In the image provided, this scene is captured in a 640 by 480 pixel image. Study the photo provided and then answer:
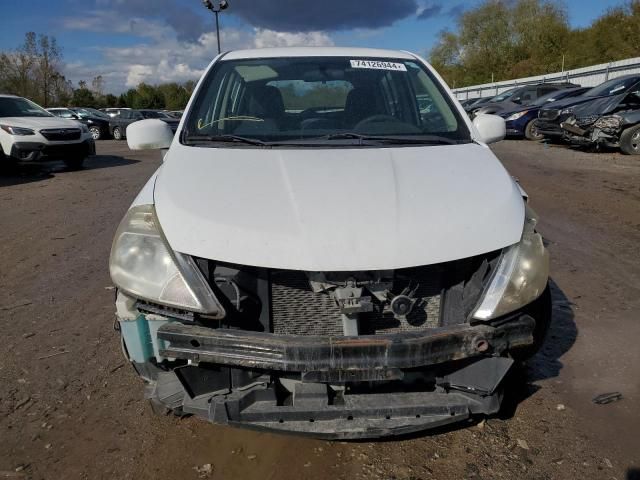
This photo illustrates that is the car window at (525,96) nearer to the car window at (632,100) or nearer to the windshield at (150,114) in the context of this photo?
the car window at (632,100)

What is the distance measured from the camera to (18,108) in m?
12.4

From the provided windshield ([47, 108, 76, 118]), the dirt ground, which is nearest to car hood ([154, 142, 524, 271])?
the dirt ground

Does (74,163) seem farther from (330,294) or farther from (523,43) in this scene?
(523,43)

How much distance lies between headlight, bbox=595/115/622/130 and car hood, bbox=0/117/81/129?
11827 mm

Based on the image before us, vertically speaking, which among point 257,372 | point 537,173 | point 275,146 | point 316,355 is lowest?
point 537,173

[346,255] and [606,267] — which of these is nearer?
[346,255]

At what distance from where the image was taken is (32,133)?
37.7 ft

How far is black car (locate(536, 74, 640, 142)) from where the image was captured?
11477 millimetres

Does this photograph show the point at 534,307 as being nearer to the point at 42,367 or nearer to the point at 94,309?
the point at 42,367

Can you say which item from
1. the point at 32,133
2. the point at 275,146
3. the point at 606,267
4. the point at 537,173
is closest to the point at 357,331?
the point at 275,146

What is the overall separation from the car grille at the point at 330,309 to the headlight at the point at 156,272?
0.27 metres

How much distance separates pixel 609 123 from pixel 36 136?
12.4 m

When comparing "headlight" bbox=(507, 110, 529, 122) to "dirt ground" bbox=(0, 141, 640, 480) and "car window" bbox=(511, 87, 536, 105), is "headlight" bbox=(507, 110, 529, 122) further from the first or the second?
"dirt ground" bbox=(0, 141, 640, 480)

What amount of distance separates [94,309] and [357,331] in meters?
2.75
